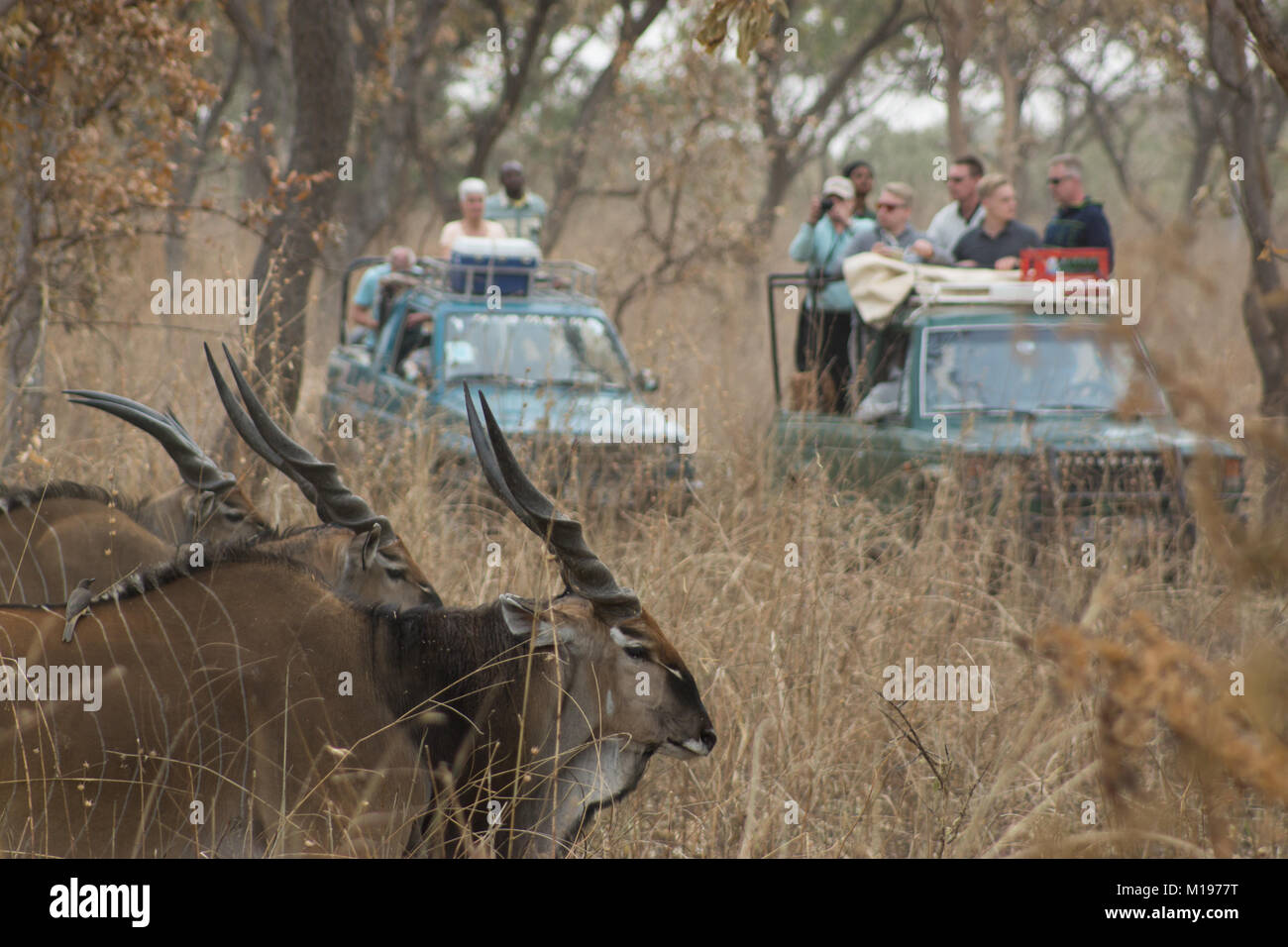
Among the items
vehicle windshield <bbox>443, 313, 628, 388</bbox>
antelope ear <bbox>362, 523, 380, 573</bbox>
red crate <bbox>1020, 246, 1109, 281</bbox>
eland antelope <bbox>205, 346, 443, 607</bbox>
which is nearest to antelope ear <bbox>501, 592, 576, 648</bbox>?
eland antelope <bbox>205, 346, 443, 607</bbox>

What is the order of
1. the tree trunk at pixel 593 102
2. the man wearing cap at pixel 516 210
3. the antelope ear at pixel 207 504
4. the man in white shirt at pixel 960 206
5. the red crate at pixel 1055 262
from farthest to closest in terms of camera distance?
the tree trunk at pixel 593 102
the man wearing cap at pixel 516 210
the man in white shirt at pixel 960 206
the red crate at pixel 1055 262
the antelope ear at pixel 207 504

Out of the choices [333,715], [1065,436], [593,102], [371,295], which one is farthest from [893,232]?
[593,102]

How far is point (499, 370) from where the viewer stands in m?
8.55

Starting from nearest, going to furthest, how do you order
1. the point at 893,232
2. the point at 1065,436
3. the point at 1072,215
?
the point at 1065,436
the point at 1072,215
the point at 893,232

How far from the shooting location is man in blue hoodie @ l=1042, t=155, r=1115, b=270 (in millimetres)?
8336

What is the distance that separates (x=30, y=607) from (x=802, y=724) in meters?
2.53

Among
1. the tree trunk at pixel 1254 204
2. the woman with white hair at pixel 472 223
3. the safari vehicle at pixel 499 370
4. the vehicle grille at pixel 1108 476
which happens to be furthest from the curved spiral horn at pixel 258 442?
the woman with white hair at pixel 472 223

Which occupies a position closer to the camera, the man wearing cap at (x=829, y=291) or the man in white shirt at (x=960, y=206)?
the man wearing cap at (x=829, y=291)

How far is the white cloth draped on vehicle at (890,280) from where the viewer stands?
7695mm

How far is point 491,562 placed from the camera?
17.9 ft

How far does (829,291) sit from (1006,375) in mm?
1663

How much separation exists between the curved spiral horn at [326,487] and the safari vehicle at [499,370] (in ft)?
7.13

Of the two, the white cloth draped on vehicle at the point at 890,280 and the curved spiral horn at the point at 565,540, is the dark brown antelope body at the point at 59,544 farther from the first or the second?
the white cloth draped on vehicle at the point at 890,280

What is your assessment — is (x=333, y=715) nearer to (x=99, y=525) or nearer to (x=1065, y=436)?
(x=99, y=525)
